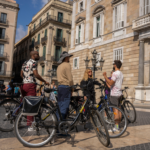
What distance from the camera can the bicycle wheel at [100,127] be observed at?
3145 millimetres

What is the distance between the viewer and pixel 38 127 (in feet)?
11.0

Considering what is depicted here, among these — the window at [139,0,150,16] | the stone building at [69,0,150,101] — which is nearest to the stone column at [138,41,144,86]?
the stone building at [69,0,150,101]

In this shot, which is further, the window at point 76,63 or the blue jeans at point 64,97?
the window at point 76,63

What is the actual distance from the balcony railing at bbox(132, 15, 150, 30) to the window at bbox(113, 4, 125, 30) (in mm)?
1724

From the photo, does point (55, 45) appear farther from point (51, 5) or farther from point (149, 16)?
point (149, 16)

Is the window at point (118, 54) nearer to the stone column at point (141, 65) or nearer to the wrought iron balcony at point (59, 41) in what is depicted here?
the stone column at point (141, 65)

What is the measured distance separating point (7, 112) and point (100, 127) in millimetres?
2281

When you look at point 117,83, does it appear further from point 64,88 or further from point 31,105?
point 31,105

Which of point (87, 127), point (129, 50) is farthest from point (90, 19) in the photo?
point (87, 127)

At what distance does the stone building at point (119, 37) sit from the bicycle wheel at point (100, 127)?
11114 millimetres

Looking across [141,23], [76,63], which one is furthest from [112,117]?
[76,63]

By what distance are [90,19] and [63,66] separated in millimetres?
17124

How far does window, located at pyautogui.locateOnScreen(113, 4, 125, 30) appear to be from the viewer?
15953mm

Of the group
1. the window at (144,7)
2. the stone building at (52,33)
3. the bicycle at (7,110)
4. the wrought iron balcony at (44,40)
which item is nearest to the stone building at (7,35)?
the stone building at (52,33)
